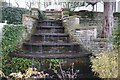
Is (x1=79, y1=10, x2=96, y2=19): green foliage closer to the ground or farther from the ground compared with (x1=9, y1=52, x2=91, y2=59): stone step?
farther from the ground

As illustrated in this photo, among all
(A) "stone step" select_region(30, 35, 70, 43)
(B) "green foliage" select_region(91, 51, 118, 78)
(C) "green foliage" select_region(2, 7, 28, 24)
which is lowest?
(B) "green foliage" select_region(91, 51, 118, 78)

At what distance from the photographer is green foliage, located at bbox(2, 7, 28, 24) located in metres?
5.38

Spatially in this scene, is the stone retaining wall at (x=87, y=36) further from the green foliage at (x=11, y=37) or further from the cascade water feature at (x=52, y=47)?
the green foliage at (x=11, y=37)

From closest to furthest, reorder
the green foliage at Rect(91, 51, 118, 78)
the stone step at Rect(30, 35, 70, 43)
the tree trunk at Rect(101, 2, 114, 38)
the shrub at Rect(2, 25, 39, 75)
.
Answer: the green foliage at Rect(91, 51, 118, 78) → the shrub at Rect(2, 25, 39, 75) → the tree trunk at Rect(101, 2, 114, 38) → the stone step at Rect(30, 35, 70, 43)

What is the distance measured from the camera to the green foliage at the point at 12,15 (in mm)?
5379

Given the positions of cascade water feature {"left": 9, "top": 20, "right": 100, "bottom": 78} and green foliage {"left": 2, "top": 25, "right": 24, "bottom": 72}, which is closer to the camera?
green foliage {"left": 2, "top": 25, "right": 24, "bottom": 72}

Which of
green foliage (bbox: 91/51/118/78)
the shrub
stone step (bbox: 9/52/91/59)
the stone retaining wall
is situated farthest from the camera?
the stone retaining wall

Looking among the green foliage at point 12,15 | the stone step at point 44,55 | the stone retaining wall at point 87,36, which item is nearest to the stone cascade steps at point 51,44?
the stone step at point 44,55

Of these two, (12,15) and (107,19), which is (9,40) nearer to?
(12,15)

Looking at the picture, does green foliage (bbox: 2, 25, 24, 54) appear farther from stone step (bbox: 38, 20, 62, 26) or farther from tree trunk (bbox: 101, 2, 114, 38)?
tree trunk (bbox: 101, 2, 114, 38)

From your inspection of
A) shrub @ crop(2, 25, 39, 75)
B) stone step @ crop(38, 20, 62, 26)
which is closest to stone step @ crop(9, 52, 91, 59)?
shrub @ crop(2, 25, 39, 75)

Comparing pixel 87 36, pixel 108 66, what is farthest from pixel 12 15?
pixel 108 66

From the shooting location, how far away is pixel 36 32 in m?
6.32

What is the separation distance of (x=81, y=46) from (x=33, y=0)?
1.46 m
